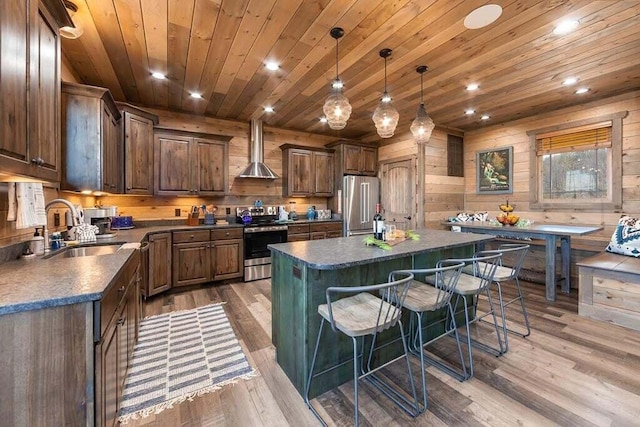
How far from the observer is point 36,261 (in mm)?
1728

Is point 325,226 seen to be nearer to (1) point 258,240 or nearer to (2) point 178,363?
(1) point 258,240

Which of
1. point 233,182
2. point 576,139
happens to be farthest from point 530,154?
point 233,182

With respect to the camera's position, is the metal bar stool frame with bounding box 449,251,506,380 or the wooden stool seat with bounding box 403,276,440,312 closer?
the wooden stool seat with bounding box 403,276,440,312

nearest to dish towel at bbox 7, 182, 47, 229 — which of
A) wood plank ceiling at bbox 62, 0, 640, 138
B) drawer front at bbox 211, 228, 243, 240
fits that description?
wood plank ceiling at bbox 62, 0, 640, 138

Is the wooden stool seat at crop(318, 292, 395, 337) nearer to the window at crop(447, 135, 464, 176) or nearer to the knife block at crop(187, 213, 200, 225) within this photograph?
the knife block at crop(187, 213, 200, 225)

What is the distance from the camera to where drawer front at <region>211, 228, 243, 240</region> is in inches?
162

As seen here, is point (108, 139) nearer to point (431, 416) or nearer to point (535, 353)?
point (431, 416)

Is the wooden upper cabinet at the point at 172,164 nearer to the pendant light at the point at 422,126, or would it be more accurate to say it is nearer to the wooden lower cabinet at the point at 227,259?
the wooden lower cabinet at the point at 227,259

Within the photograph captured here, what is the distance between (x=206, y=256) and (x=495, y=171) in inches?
206

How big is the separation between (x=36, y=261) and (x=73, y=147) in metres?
1.24

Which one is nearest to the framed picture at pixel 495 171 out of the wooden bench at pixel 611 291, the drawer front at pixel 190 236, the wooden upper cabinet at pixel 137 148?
the wooden bench at pixel 611 291

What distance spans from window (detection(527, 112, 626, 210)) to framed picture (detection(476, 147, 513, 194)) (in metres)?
0.36

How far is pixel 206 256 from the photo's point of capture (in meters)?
4.04

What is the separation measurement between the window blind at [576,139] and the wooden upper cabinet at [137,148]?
6.04m
